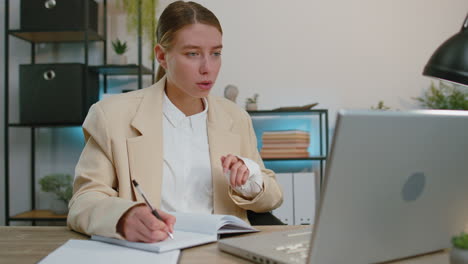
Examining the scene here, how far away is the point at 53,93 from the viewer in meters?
3.15

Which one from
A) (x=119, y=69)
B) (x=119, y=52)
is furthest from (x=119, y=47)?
(x=119, y=69)

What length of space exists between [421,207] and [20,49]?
3426 millimetres

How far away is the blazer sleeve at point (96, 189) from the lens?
40.4 inches

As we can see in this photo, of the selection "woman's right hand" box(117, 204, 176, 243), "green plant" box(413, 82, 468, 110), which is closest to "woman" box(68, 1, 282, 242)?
"woman's right hand" box(117, 204, 176, 243)

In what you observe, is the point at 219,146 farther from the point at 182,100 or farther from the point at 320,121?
the point at 320,121

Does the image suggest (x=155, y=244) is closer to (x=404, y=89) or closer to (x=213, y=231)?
(x=213, y=231)

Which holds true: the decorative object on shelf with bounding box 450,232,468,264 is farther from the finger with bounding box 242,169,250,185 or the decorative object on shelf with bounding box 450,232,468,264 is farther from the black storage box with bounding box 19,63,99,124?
the black storage box with bounding box 19,63,99,124

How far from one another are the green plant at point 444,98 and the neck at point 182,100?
2.17m

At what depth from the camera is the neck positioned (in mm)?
1626

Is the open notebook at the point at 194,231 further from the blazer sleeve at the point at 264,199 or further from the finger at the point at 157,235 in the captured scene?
the blazer sleeve at the point at 264,199

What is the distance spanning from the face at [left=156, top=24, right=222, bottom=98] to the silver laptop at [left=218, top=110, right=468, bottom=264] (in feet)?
2.47

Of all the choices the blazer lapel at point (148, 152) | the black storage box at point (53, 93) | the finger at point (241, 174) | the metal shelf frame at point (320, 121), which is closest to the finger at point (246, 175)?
the finger at point (241, 174)

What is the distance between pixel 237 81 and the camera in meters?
3.46

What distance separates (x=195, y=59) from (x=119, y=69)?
1.86 metres
